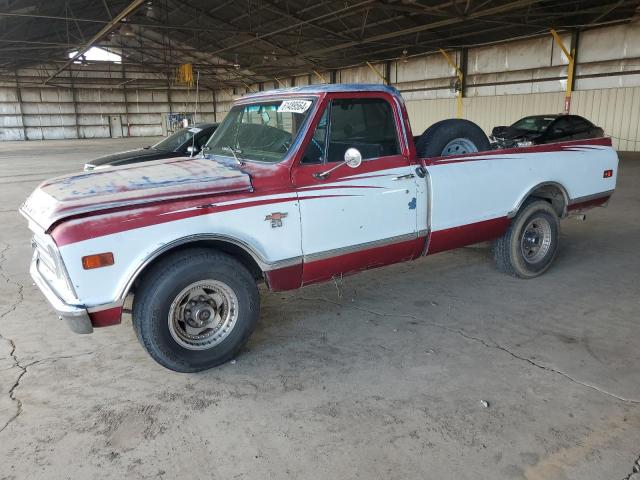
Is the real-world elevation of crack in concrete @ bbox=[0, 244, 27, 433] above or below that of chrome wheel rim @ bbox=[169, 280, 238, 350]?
below

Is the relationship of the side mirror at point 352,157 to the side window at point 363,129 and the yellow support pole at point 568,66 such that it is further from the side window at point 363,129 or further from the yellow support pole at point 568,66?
the yellow support pole at point 568,66

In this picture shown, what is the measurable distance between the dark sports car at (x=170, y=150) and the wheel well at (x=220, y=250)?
5.94m

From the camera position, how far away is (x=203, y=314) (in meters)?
3.49

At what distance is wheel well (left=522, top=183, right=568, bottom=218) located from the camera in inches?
205

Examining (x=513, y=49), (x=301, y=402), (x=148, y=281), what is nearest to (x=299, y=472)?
(x=301, y=402)

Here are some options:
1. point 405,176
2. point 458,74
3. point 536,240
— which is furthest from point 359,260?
point 458,74

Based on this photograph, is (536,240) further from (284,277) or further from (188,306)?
(188,306)

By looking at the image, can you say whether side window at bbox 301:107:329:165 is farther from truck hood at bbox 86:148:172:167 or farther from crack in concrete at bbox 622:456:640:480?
truck hood at bbox 86:148:172:167

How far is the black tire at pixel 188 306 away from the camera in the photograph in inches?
128

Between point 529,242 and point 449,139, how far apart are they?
1.60 m

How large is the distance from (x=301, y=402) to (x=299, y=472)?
2.14ft

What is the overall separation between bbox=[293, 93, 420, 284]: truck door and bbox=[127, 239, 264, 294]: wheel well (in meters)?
0.40

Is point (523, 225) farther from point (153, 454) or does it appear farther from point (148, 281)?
point (153, 454)

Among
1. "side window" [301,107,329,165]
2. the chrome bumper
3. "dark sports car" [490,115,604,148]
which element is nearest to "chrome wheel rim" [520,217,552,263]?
"side window" [301,107,329,165]
